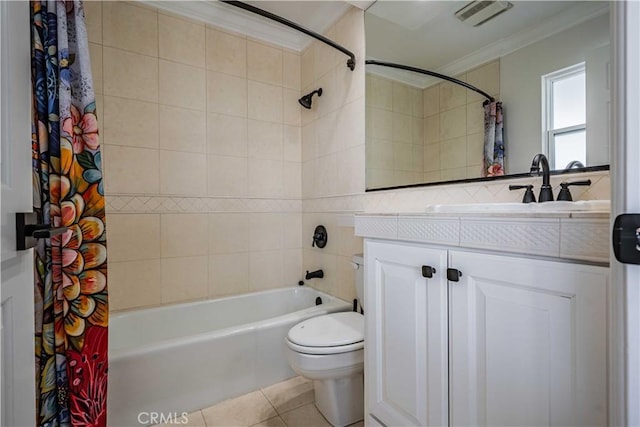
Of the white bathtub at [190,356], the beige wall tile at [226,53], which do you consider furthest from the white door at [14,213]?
the beige wall tile at [226,53]

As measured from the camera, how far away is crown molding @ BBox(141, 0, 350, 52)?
2.07 m

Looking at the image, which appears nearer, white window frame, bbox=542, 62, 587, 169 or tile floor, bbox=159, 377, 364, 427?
white window frame, bbox=542, 62, 587, 169

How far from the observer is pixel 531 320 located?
0.71m

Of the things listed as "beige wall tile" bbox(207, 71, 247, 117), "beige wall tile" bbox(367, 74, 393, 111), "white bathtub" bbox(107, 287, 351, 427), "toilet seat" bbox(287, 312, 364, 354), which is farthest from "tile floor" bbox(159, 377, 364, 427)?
"beige wall tile" bbox(207, 71, 247, 117)

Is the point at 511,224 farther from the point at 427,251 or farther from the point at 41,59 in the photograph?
the point at 41,59

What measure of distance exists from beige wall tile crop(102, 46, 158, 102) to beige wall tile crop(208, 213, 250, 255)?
934 mm

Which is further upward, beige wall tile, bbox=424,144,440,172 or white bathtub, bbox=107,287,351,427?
beige wall tile, bbox=424,144,440,172

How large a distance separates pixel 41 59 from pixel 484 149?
5.29ft

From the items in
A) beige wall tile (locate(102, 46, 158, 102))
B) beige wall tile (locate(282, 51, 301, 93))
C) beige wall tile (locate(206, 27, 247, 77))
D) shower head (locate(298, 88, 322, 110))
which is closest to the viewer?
beige wall tile (locate(102, 46, 158, 102))

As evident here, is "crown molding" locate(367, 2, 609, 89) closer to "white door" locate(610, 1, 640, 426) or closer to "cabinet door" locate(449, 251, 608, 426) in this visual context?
"white door" locate(610, 1, 640, 426)

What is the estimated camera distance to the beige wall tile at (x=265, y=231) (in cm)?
241

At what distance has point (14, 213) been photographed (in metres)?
0.61

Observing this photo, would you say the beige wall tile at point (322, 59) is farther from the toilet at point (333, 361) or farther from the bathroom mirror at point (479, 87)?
the toilet at point (333, 361)

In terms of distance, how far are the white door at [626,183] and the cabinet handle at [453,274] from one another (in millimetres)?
402
